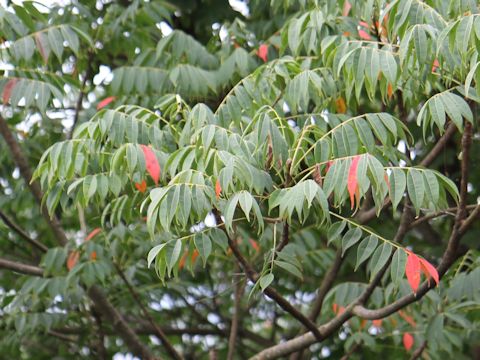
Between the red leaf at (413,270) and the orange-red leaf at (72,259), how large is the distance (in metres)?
2.06

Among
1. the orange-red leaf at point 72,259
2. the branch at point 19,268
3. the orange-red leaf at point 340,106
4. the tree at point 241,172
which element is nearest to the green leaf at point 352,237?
the tree at point 241,172

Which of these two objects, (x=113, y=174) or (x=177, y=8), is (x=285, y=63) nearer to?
(x=113, y=174)

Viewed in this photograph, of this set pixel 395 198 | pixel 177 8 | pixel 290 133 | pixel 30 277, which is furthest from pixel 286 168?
pixel 177 8

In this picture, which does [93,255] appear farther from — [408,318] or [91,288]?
[408,318]

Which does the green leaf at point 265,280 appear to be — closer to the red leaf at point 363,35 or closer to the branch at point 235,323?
the red leaf at point 363,35

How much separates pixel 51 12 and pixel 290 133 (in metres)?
2.41

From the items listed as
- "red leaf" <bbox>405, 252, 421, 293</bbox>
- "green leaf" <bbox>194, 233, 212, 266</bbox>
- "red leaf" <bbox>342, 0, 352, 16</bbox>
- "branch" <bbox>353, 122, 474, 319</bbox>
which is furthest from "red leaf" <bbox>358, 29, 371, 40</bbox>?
"green leaf" <bbox>194, 233, 212, 266</bbox>

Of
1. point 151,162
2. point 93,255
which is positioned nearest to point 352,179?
point 151,162

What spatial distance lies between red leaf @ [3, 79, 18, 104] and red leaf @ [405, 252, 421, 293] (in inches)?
81.4

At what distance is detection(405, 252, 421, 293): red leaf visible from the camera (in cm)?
313

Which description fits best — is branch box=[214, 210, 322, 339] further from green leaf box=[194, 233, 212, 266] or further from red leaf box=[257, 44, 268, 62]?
red leaf box=[257, 44, 268, 62]

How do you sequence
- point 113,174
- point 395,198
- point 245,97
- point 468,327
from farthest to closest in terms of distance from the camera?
point 468,327 → point 245,97 → point 113,174 → point 395,198

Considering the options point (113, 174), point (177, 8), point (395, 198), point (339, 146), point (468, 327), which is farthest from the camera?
point (177, 8)

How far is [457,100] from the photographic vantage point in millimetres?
3213
